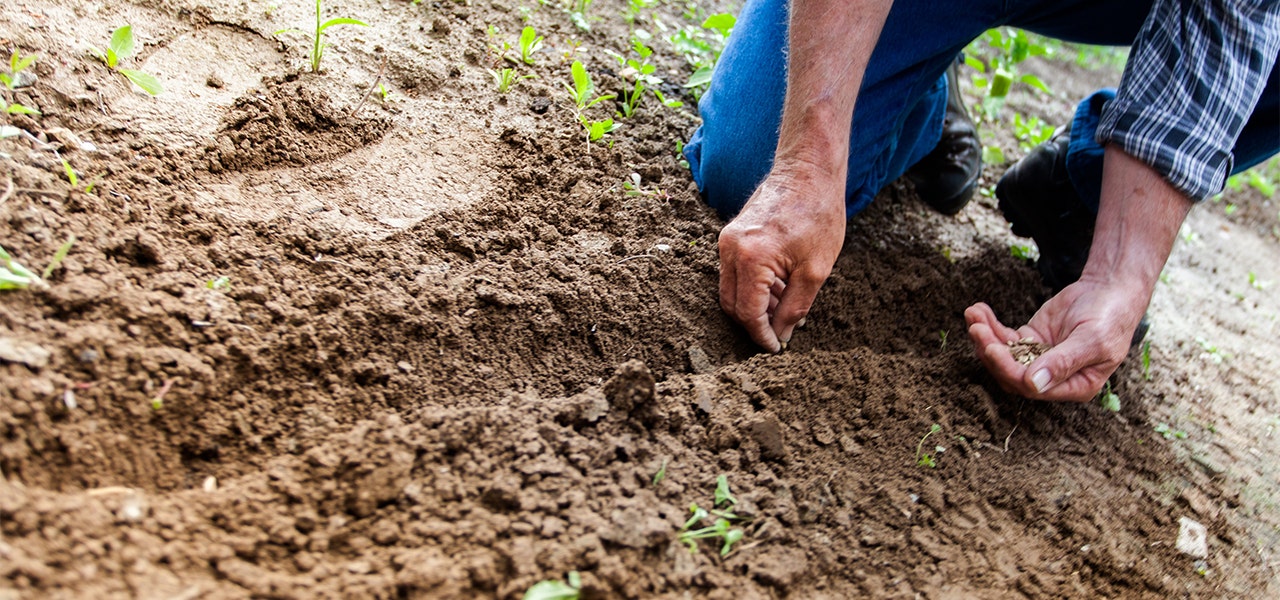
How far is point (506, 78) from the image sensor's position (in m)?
2.16

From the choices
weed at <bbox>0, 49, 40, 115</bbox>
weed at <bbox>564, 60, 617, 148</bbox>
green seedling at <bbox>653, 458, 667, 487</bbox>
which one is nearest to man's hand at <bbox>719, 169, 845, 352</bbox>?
green seedling at <bbox>653, 458, 667, 487</bbox>

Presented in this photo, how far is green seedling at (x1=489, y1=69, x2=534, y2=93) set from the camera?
7.08 ft

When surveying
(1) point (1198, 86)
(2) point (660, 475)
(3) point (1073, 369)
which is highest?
(2) point (660, 475)

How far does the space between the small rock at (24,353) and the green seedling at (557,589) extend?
79 cm

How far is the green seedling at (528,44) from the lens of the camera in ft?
7.48

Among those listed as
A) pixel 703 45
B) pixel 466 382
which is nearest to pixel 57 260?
pixel 466 382

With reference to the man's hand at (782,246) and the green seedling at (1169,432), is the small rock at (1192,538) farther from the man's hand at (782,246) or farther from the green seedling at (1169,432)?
the man's hand at (782,246)

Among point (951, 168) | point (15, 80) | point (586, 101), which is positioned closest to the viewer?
point (15, 80)

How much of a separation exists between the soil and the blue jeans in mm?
138

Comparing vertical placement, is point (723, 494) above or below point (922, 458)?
above

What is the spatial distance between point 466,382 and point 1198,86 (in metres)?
1.80

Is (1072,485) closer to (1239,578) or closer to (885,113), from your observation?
(1239,578)

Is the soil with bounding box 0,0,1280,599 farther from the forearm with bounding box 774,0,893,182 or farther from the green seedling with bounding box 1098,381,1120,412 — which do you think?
the forearm with bounding box 774,0,893,182

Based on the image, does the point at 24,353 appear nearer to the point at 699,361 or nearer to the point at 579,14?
the point at 699,361
